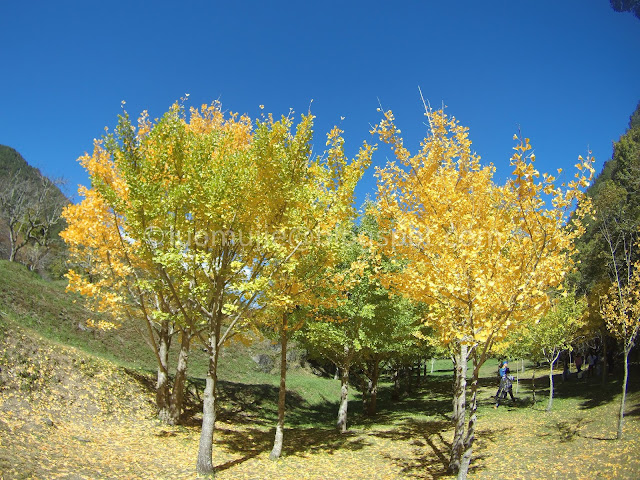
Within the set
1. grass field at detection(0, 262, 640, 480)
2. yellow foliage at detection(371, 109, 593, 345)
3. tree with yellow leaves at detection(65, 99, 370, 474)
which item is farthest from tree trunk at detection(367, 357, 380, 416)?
yellow foliage at detection(371, 109, 593, 345)

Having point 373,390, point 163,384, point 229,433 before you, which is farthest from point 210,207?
point 373,390

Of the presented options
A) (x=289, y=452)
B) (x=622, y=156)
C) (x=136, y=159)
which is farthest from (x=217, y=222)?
(x=622, y=156)

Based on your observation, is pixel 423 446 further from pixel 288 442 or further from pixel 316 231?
pixel 316 231

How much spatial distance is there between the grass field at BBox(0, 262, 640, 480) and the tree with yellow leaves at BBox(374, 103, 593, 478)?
275cm

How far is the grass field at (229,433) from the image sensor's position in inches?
310

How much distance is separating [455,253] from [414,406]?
17123mm

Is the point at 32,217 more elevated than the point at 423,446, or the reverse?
the point at 32,217

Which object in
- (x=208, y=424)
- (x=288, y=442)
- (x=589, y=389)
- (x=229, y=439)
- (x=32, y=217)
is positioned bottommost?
(x=589, y=389)

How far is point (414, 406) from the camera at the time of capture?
67.0ft

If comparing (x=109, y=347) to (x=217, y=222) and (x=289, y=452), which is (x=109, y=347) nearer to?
(x=289, y=452)

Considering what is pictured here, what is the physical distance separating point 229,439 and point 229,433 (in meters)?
0.89

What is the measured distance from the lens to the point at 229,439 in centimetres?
1159

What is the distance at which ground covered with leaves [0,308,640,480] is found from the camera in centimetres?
774

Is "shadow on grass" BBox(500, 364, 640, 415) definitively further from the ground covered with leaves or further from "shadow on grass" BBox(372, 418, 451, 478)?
"shadow on grass" BBox(372, 418, 451, 478)
